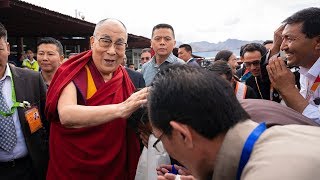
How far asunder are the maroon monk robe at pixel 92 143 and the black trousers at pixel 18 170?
170 millimetres

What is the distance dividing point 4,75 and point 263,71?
1.90 m

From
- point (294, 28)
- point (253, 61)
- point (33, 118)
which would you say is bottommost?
point (33, 118)

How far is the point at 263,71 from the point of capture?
261 centimetres

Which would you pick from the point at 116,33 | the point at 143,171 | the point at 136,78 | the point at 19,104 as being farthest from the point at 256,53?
the point at 19,104

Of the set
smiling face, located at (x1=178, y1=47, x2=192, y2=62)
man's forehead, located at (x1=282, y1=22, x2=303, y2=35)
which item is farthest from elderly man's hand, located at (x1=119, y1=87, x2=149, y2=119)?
smiling face, located at (x1=178, y1=47, x2=192, y2=62)

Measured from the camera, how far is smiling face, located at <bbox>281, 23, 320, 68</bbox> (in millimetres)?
1821

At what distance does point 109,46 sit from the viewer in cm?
200

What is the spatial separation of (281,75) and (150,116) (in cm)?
111

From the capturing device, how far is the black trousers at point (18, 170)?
2.04 m

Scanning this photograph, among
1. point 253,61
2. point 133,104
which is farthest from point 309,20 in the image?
point 253,61

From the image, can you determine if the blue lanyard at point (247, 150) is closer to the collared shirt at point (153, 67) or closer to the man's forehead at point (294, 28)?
the man's forehead at point (294, 28)

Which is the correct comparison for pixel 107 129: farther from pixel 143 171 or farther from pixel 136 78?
pixel 136 78

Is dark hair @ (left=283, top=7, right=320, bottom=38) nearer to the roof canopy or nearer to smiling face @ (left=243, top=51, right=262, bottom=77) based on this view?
smiling face @ (left=243, top=51, right=262, bottom=77)

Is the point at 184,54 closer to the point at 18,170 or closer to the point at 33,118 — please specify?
the point at 33,118
